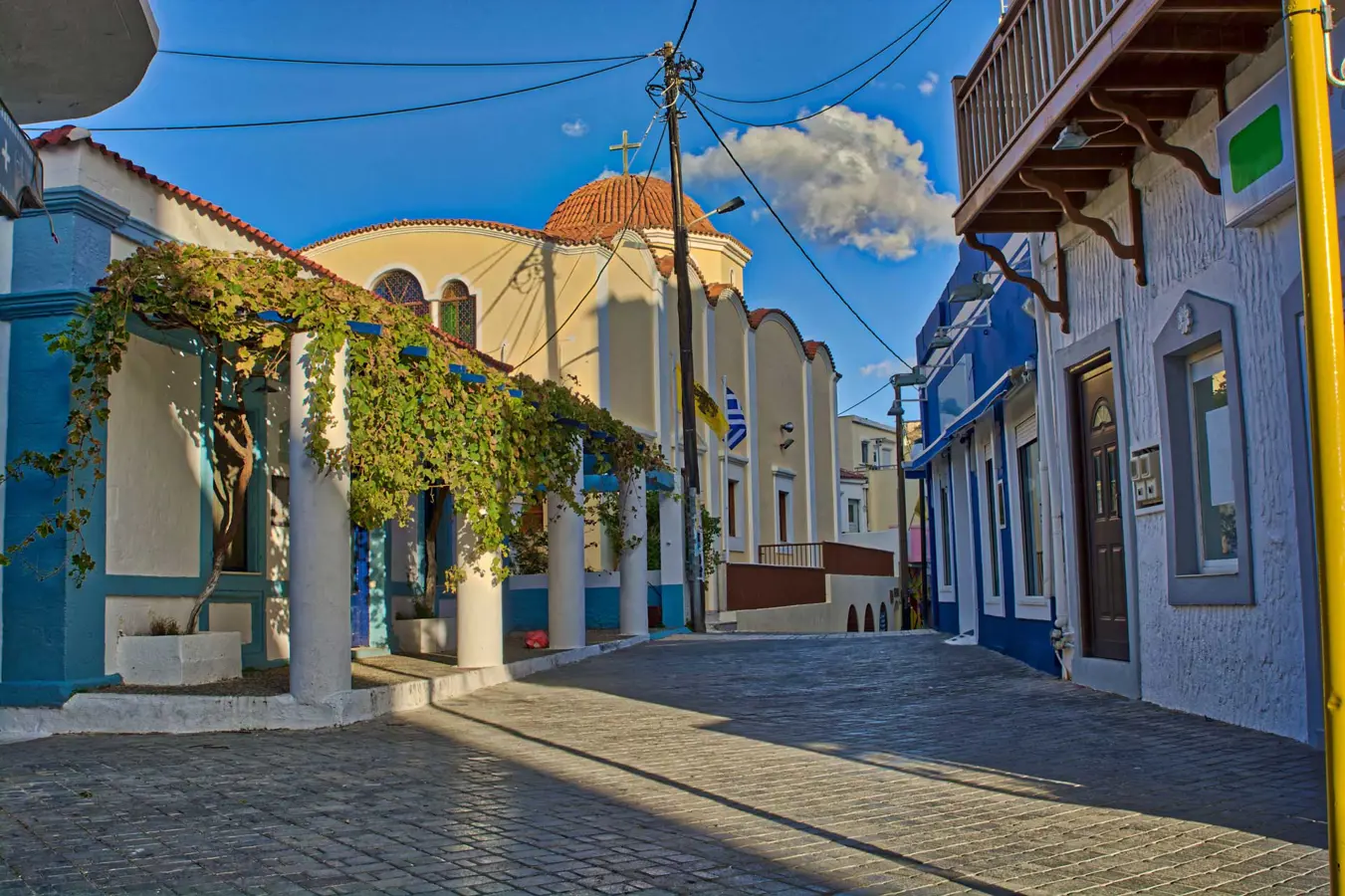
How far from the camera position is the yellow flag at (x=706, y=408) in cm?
2822

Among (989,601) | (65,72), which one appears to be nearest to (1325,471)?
(65,72)

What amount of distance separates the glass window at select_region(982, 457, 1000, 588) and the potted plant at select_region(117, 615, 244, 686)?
8.99 meters

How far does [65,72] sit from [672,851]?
144 inches

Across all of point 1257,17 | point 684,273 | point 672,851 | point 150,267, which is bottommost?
point 672,851

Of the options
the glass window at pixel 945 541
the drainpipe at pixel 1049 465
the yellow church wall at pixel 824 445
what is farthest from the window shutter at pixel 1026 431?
the yellow church wall at pixel 824 445

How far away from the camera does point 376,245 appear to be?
89.5ft

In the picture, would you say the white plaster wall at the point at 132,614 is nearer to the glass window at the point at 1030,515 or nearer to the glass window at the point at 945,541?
the glass window at the point at 1030,515

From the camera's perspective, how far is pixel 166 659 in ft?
32.7

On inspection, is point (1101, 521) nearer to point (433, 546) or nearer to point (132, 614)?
point (132, 614)

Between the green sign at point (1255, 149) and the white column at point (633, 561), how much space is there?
35.6ft

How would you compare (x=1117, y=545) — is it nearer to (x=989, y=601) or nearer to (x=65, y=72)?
(x=989, y=601)

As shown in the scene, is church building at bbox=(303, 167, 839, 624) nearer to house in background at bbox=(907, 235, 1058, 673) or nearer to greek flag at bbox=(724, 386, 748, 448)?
greek flag at bbox=(724, 386, 748, 448)

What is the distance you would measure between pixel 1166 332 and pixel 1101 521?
2280 millimetres

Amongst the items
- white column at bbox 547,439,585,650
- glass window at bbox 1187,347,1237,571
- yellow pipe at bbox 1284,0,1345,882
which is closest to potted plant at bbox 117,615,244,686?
white column at bbox 547,439,585,650
